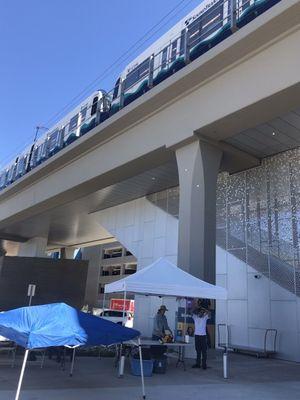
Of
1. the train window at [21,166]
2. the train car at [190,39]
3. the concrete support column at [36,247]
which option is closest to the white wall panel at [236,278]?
the train car at [190,39]

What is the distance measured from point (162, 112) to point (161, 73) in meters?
1.42

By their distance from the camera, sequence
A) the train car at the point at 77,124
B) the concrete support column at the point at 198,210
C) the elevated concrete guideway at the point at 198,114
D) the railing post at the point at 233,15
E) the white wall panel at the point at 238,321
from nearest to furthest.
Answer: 1. the elevated concrete guideway at the point at 198,114
2. the railing post at the point at 233,15
3. the concrete support column at the point at 198,210
4. the white wall panel at the point at 238,321
5. the train car at the point at 77,124

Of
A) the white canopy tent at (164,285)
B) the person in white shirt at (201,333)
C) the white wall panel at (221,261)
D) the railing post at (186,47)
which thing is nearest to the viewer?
the white canopy tent at (164,285)

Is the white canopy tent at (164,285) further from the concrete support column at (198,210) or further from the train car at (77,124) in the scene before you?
the train car at (77,124)

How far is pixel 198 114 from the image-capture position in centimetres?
1309

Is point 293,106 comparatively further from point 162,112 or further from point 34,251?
point 34,251

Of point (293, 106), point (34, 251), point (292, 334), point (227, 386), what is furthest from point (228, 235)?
point (34, 251)

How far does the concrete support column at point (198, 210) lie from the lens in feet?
42.5

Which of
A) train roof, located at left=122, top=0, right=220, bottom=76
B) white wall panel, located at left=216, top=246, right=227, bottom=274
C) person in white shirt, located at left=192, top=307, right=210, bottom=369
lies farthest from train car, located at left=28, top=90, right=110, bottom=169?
person in white shirt, located at left=192, top=307, right=210, bottom=369

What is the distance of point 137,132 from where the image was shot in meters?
15.6

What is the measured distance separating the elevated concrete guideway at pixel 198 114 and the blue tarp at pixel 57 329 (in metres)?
7.01

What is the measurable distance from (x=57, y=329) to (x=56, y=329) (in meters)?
0.01

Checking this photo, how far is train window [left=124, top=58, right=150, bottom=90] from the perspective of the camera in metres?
16.0

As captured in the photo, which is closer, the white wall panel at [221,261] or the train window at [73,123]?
the white wall panel at [221,261]
